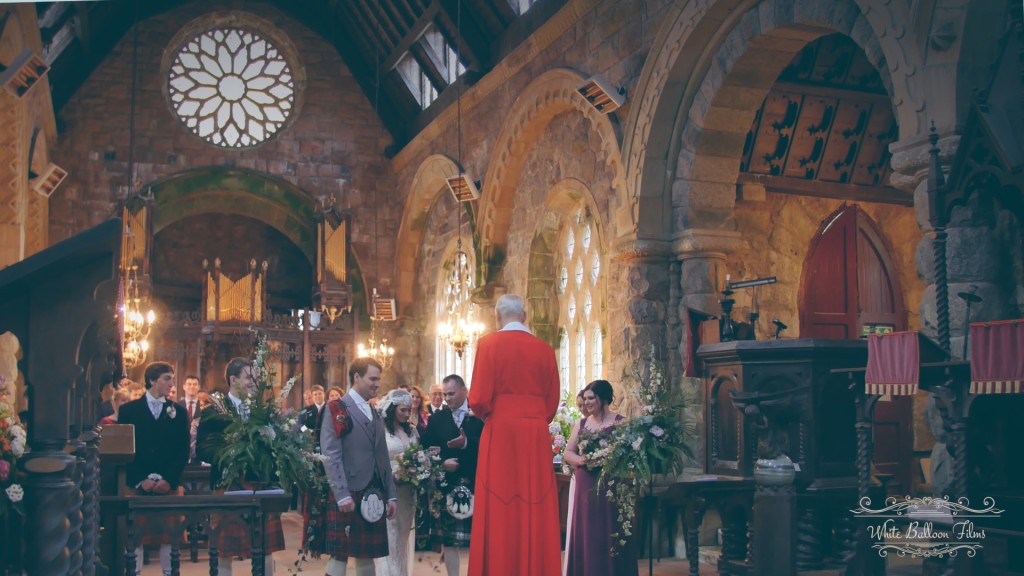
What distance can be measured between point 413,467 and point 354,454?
35.2 inches

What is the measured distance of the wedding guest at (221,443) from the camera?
5.54 metres

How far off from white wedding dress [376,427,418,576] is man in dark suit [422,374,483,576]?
0.58ft

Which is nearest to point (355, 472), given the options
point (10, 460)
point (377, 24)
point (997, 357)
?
point (10, 460)

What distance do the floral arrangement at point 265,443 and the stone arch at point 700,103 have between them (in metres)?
4.33

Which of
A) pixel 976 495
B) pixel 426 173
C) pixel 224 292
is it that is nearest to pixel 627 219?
pixel 976 495

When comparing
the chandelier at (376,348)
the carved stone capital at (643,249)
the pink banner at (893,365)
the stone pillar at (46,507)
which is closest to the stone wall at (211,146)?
the chandelier at (376,348)

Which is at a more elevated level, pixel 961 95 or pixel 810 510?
pixel 961 95

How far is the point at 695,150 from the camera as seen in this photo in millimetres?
8953

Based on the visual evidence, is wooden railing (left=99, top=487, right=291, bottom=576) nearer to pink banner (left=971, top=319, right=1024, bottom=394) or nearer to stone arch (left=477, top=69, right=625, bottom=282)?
pink banner (left=971, top=319, right=1024, bottom=394)

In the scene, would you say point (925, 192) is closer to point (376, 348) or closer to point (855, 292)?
point (855, 292)

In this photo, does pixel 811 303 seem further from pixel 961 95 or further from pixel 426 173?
pixel 426 173

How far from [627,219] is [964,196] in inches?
160

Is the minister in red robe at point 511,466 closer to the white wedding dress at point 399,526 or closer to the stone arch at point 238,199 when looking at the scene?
the white wedding dress at point 399,526

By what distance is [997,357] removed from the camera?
4.93 meters
